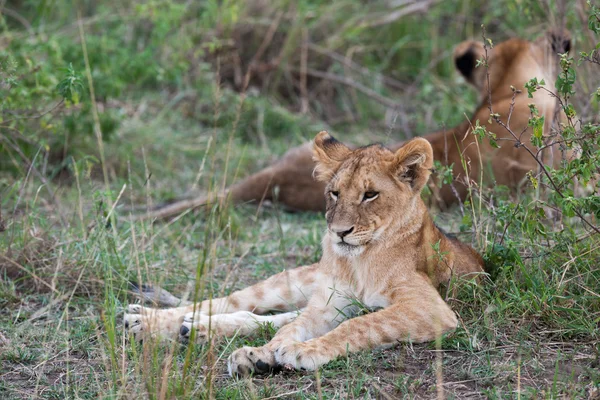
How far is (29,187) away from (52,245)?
1.12 m

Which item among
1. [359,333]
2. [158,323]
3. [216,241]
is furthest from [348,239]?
[158,323]

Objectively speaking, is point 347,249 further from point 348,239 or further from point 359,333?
point 359,333

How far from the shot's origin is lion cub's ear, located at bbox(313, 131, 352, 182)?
10.8 ft

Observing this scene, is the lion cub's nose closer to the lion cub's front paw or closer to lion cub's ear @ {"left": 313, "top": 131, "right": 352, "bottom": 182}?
lion cub's ear @ {"left": 313, "top": 131, "right": 352, "bottom": 182}

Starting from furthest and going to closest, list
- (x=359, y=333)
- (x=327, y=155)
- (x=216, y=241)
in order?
(x=327, y=155)
(x=359, y=333)
(x=216, y=241)

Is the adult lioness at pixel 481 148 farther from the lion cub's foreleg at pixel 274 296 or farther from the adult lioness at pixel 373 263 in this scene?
the adult lioness at pixel 373 263

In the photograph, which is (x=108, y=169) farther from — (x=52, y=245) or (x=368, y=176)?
(x=368, y=176)

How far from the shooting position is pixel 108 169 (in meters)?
5.81

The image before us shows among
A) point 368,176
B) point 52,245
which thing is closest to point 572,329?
point 368,176

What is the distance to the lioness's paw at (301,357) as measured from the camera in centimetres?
276

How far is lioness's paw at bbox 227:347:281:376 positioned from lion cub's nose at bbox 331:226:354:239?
508 mm

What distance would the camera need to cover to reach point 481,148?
4.94 m

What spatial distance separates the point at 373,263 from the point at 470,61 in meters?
2.88

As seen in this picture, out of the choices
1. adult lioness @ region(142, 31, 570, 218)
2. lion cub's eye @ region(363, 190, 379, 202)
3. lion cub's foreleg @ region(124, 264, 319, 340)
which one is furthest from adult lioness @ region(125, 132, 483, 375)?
adult lioness @ region(142, 31, 570, 218)
